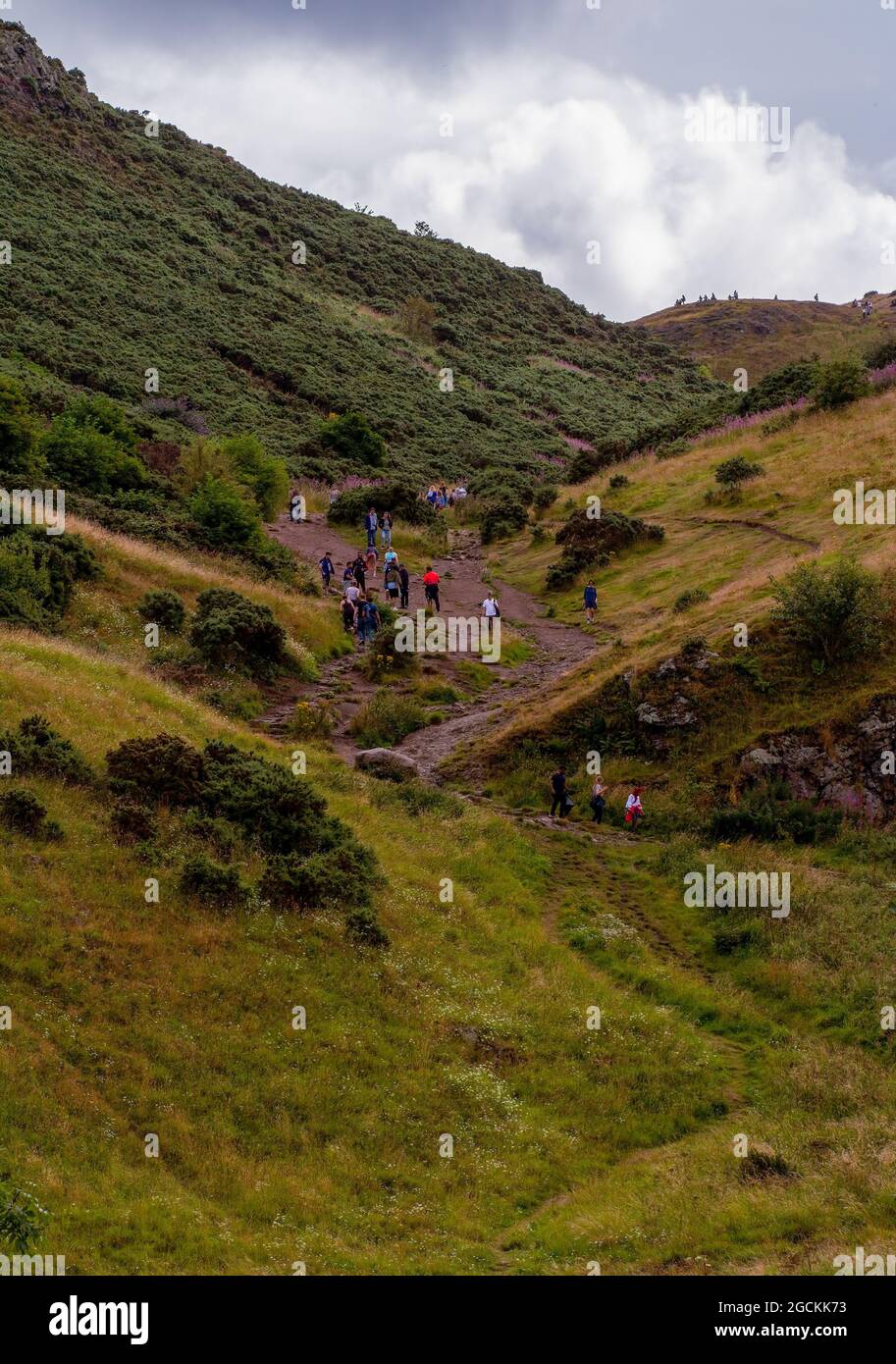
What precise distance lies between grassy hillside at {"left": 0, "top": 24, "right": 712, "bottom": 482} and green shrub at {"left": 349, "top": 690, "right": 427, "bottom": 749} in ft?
90.6

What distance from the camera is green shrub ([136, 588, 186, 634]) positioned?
30.5 m

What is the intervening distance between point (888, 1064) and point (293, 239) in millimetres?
100623

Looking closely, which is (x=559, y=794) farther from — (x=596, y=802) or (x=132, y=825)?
(x=132, y=825)

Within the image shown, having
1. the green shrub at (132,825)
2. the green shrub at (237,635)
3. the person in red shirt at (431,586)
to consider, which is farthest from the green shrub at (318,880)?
the person in red shirt at (431,586)

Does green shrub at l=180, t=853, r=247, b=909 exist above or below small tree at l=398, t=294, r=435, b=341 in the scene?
below

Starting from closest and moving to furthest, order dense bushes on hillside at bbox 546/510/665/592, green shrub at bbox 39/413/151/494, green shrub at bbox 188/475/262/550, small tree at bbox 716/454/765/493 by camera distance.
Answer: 1. green shrub at bbox 188/475/262/550
2. green shrub at bbox 39/413/151/494
3. dense bushes on hillside at bbox 546/510/665/592
4. small tree at bbox 716/454/765/493

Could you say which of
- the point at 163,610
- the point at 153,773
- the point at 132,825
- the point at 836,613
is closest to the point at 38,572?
the point at 163,610

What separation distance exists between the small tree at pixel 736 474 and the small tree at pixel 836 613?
1852 cm

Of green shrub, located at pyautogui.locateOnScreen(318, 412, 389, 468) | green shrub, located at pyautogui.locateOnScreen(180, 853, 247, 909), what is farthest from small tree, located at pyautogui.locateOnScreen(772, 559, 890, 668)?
green shrub, located at pyautogui.locateOnScreen(318, 412, 389, 468)

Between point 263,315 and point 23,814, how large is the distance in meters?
72.2

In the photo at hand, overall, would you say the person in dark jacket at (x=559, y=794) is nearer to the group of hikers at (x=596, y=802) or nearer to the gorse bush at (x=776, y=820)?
the group of hikers at (x=596, y=802)

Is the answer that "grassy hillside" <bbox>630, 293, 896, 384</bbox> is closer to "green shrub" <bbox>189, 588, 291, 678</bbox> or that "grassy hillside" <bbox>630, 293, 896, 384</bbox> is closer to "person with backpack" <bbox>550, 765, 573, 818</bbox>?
"green shrub" <bbox>189, 588, 291, 678</bbox>

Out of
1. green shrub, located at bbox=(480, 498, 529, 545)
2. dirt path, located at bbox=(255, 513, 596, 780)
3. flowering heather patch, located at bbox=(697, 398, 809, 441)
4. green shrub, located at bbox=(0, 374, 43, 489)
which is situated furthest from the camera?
green shrub, located at bbox=(480, 498, 529, 545)
